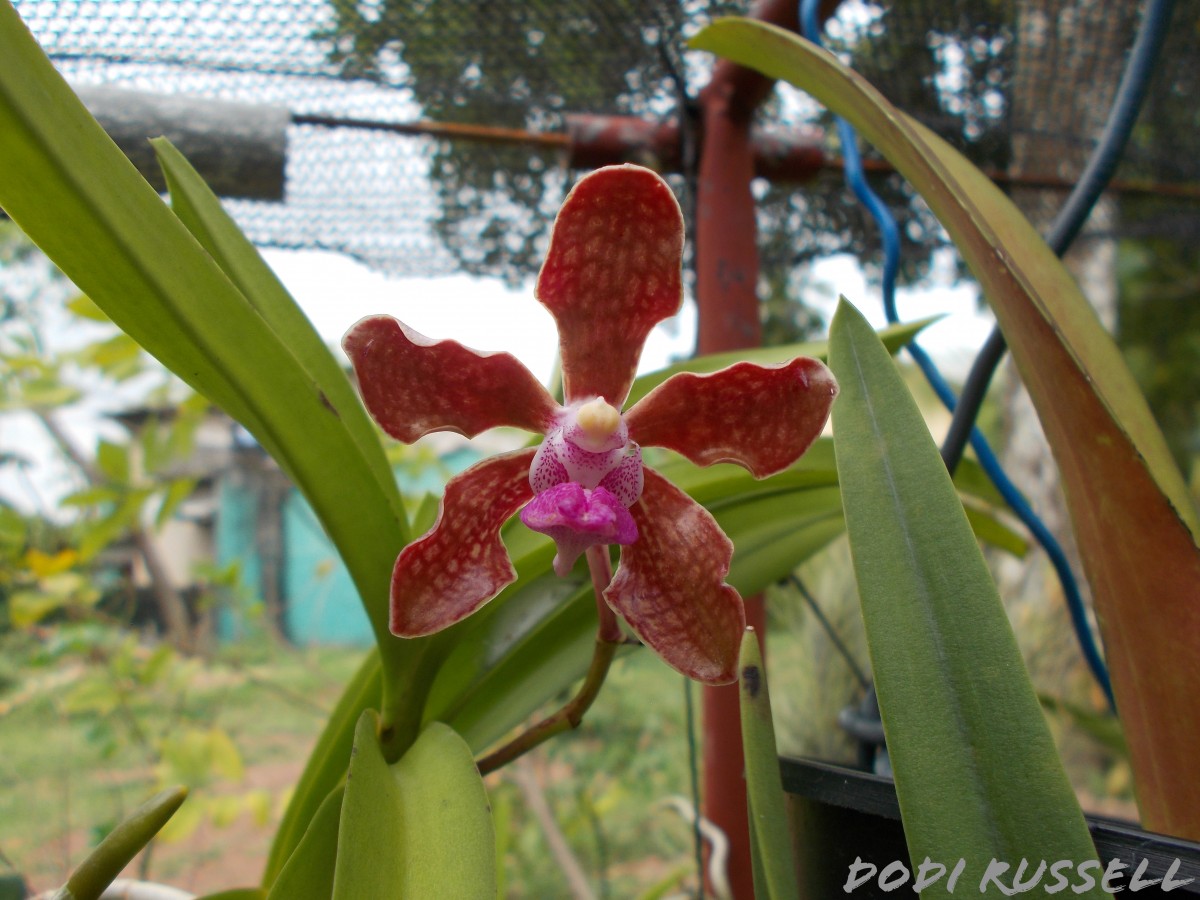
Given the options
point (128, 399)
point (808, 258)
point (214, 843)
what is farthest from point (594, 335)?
point (214, 843)

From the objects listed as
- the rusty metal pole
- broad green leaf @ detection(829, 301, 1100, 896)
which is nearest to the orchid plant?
broad green leaf @ detection(829, 301, 1100, 896)

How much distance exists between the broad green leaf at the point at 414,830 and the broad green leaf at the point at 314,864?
0.03m

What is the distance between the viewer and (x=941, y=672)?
27 cm

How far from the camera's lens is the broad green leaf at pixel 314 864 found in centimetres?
36

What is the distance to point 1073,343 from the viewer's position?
384 mm

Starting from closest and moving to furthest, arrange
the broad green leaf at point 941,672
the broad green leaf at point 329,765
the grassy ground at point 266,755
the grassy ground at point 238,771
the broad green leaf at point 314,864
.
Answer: the broad green leaf at point 941,672 → the broad green leaf at point 314,864 → the broad green leaf at point 329,765 → the grassy ground at point 266,755 → the grassy ground at point 238,771

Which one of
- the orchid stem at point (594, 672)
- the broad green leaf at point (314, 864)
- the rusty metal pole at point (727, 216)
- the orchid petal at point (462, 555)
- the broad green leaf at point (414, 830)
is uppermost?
the rusty metal pole at point (727, 216)

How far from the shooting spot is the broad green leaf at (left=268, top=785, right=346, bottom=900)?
0.36 metres

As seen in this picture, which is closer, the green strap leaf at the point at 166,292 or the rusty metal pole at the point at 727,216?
the green strap leaf at the point at 166,292

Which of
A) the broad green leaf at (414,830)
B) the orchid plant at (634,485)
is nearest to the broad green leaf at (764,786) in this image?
the orchid plant at (634,485)

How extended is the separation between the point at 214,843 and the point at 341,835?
7.74ft

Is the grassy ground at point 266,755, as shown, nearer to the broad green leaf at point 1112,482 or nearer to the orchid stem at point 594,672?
the orchid stem at point 594,672

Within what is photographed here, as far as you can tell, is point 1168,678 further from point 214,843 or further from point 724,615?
point 214,843

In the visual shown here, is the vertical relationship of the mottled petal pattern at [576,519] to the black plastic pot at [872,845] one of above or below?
above
